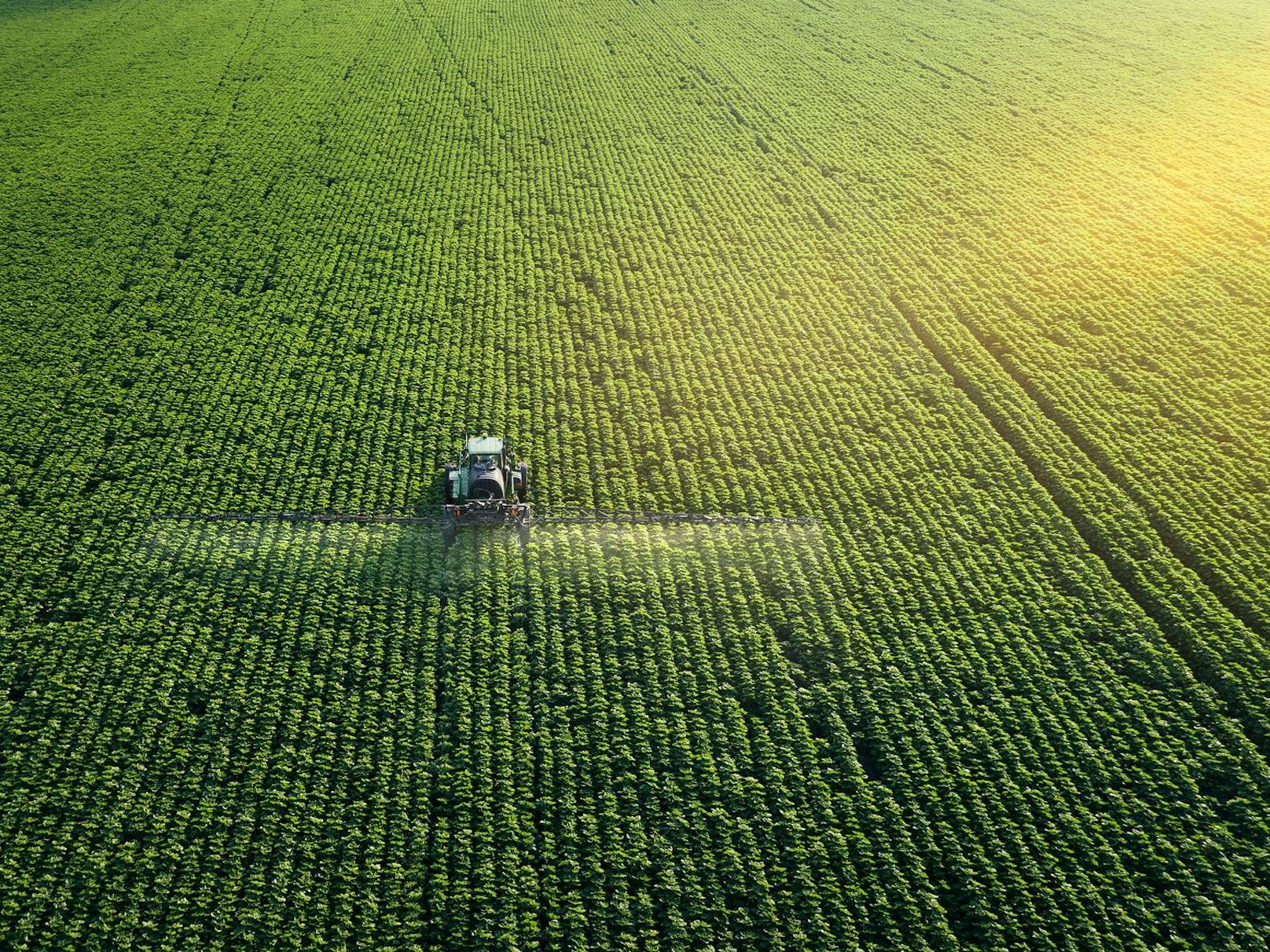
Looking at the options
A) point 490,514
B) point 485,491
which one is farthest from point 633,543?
point 485,491

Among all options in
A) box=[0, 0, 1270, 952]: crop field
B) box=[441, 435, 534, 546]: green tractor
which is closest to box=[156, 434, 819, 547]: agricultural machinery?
box=[441, 435, 534, 546]: green tractor

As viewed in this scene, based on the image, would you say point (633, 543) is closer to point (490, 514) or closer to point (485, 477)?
point (490, 514)

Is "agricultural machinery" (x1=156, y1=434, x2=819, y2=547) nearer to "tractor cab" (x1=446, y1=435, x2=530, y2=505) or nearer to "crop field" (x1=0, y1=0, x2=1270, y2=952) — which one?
"tractor cab" (x1=446, y1=435, x2=530, y2=505)

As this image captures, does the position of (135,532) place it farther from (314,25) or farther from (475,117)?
(314,25)

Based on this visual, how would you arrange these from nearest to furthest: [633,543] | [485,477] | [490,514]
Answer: [485,477], [490,514], [633,543]

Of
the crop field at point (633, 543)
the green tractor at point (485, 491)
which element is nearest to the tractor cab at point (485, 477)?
the green tractor at point (485, 491)

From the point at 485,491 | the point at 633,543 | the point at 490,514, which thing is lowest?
the point at 633,543

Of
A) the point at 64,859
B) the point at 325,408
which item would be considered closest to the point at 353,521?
the point at 325,408
